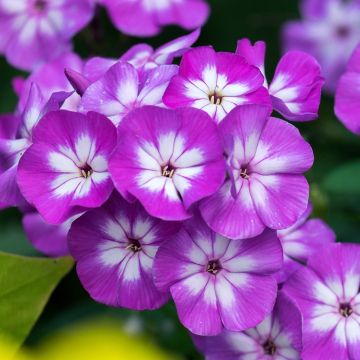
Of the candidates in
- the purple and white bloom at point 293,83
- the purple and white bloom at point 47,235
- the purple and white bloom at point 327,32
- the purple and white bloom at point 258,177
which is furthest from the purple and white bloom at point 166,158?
the purple and white bloom at point 327,32

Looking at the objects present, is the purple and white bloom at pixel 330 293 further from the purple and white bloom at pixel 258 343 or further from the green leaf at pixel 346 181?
the green leaf at pixel 346 181

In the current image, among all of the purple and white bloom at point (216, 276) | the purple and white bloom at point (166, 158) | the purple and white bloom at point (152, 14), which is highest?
the purple and white bloom at point (166, 158)

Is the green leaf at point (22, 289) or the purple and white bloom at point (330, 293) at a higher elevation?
the green leaf at point (22, 289)

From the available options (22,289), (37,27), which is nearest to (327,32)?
(37,27)

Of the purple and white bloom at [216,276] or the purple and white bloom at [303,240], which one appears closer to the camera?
the purple and white bloom at [216,276]

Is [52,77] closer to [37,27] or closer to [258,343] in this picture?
[37,27]

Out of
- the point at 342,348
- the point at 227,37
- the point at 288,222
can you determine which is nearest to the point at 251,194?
the point at 288,222
